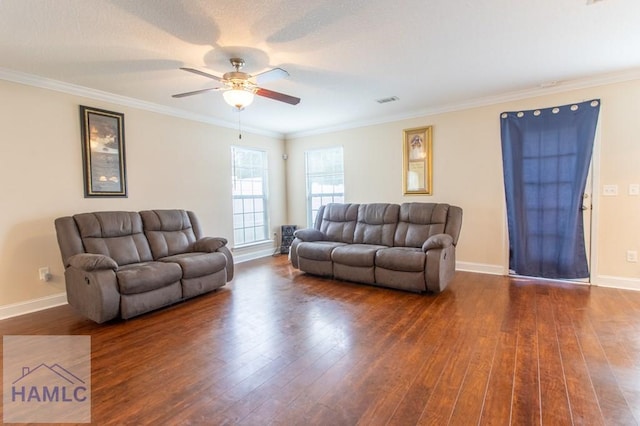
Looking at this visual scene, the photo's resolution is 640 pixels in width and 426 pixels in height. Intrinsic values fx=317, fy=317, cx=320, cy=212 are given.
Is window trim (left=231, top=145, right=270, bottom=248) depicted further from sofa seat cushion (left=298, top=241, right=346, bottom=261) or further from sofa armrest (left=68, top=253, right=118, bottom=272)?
sofa armrest (left=68, top=253, right=118, bottom=272)

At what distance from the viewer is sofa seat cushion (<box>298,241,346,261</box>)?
4.39 m

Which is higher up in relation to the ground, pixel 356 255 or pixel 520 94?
pixel 520 94

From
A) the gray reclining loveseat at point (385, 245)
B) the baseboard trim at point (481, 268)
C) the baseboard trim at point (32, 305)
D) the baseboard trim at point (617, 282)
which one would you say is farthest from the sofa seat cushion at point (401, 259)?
the baseboard trim at point (32, 305)

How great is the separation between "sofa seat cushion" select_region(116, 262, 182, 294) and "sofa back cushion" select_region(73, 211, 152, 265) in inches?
10.2

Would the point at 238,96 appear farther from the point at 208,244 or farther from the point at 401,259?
the point at 401,259

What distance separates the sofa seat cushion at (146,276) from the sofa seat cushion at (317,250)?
1740 millimetres

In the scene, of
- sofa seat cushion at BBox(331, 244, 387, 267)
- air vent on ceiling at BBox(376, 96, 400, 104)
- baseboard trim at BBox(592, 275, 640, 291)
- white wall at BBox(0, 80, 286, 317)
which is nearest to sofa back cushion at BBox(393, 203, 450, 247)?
sofa seat cushion at BBox(331, 244, 387, 267)

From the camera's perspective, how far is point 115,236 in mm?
3646

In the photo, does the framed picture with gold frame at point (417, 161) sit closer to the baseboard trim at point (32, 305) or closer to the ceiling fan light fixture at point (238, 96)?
the ceiling fan light fixture at point (238, 96)

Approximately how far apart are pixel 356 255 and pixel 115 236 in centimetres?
287

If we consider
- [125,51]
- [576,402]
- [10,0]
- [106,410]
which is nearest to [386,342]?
[576,402]

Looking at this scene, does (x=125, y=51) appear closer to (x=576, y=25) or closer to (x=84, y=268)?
(x=84, y=268)

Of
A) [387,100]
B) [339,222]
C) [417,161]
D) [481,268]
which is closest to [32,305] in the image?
[339,222]

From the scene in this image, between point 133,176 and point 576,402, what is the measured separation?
4.86 meters
